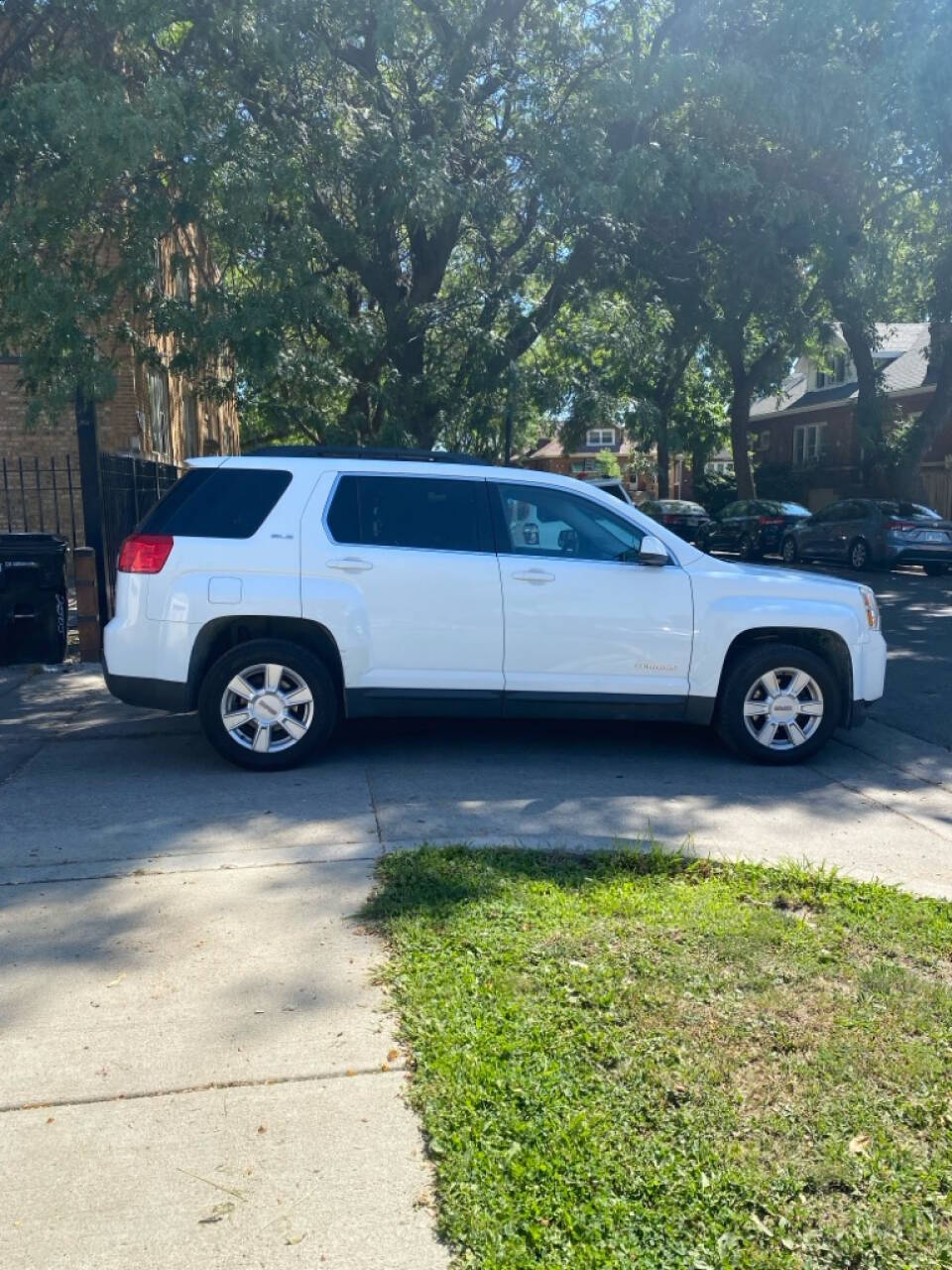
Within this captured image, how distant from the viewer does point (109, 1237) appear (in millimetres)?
2811

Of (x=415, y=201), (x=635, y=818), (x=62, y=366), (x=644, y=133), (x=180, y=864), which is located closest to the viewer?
(x=180, y=864)

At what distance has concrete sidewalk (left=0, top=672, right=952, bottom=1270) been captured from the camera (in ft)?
9.61

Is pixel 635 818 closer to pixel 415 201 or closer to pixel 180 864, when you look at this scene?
pixel 180 864

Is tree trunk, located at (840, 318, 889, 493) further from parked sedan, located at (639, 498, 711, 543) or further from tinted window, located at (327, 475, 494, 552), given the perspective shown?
tinted window, located at (327, 475, 494, 552)

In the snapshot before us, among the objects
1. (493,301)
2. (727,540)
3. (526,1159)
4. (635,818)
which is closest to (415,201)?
(493,301)

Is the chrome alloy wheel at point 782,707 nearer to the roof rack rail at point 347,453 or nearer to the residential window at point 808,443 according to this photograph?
the roof rack rail at point 347,453

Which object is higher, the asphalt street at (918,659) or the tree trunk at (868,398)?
the tree trunk at (868,398)

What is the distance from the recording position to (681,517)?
33.8m

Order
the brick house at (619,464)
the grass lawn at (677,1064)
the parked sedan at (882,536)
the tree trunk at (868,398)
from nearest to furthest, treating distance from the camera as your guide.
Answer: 1. the grass lawn at (677,1064)
2. the parked sedan at (882,536)
3. the tree trunk at (868,398)
4. the brick house at (619,464)

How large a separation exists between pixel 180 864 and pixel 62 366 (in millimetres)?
6111

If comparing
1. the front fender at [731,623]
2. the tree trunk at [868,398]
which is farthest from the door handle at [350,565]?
the tree trunk at [868,398]

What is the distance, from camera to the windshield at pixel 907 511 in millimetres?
23844

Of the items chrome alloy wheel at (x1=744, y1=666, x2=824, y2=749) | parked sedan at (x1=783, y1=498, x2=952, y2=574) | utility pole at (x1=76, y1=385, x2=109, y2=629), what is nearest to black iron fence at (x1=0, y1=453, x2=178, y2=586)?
utility pole at (x1=76, y1=385, x2=109, y2=629)

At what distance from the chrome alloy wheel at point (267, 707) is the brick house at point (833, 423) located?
28.8m
